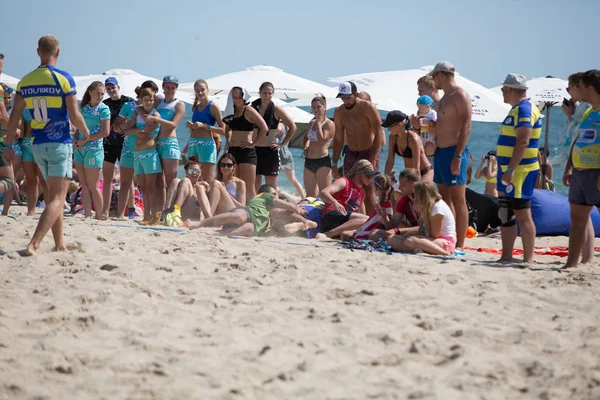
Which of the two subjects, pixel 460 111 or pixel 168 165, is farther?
pixel 168 165

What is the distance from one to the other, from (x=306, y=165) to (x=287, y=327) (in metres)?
5.88

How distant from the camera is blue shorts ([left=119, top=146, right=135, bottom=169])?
8711mm

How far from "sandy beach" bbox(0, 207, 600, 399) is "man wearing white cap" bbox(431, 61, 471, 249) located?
1032mm

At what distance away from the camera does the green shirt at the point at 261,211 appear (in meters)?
7.66

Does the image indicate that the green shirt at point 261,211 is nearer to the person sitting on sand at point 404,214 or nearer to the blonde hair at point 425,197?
the person sitting on sand at point 404,214

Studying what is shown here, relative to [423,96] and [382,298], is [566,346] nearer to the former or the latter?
[382,298]

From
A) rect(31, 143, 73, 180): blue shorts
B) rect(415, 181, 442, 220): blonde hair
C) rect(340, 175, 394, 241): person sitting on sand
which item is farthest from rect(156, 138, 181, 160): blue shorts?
rect(415, 181, 442, 220): blonde hair

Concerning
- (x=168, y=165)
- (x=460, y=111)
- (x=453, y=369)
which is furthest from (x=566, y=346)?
(x=168, y=165)

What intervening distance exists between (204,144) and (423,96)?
8.48 ft

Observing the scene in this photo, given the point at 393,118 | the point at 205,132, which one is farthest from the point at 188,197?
the point at 393,118

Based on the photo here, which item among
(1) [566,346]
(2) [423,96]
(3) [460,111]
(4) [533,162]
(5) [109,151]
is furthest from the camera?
(5) [109,151]

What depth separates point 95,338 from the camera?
361 cm

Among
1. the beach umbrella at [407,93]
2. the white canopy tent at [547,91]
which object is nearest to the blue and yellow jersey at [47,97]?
the beach umbrella at [407,93]

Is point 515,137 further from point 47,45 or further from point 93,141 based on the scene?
point 93,141
